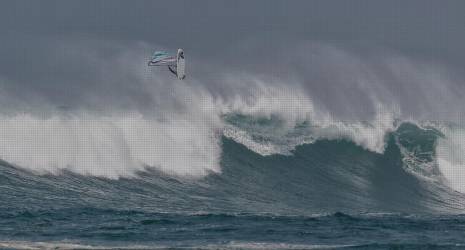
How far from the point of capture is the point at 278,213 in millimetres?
34875

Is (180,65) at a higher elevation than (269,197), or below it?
higher

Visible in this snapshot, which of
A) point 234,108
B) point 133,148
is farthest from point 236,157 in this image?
point 234,108

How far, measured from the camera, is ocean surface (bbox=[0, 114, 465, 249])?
2912 cm

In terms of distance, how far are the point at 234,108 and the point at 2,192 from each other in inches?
724

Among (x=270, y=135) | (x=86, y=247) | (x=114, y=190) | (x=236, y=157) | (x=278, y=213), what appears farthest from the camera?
(x=270, y=135)

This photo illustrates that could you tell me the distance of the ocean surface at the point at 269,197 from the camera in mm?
29125

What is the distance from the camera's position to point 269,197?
40094 mm

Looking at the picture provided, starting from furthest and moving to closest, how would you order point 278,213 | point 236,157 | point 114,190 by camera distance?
point 236,157, point 114,190, point 278,213

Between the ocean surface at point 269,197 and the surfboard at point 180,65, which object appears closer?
the ocean surface at point 269,197

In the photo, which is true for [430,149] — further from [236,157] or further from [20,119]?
[20,119]

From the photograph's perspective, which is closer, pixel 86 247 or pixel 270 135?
pixel 86 247

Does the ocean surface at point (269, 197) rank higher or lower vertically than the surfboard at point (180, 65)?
lower

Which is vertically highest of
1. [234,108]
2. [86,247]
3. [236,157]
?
[234,108]

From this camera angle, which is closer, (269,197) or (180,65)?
(269,197)
